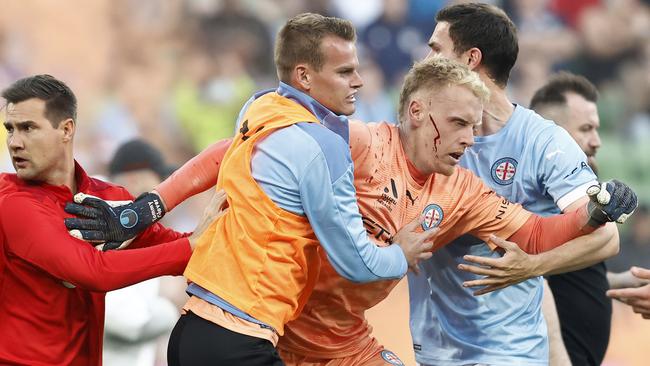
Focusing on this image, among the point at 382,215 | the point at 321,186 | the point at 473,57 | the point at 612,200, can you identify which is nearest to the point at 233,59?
the point at 473,57

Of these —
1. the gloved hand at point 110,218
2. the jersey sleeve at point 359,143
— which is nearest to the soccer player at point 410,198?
the jersey sleeve at point 359,143

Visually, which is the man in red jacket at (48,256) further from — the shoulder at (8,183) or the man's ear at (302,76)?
the man's ear at (302,76)

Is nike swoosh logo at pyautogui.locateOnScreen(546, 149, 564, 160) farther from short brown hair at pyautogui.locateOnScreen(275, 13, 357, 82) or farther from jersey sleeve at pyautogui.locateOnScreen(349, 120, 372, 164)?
short brown hair at pyautogui.locateOnScreen(275, 13, 357, 82)

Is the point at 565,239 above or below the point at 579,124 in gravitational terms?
below

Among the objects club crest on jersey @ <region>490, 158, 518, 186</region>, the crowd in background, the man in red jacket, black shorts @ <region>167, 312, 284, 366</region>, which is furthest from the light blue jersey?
the crowd in background

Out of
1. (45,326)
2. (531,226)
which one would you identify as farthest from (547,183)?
(45,326)

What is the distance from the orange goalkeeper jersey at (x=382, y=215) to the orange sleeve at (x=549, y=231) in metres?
0.04

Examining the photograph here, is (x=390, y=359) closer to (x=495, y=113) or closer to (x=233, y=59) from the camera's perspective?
(x=495, y=113)

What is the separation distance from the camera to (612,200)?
170 inches

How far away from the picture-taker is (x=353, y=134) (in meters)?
4.47

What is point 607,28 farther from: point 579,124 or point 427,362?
point 427,362

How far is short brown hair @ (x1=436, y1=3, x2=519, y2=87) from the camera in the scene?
5145mm

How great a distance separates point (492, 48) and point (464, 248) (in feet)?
3.28

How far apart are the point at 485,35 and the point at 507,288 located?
122cm
